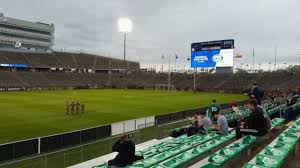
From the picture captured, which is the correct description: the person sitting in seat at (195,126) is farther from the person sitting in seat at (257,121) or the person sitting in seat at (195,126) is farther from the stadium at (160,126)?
the person sitting in seat at (257,121)

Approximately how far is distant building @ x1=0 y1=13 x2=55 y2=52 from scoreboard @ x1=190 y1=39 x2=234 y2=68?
68.4 m

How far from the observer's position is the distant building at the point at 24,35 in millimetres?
109769

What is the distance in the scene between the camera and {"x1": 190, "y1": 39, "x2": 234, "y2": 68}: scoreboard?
6028cm

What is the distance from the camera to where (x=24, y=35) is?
118 meters

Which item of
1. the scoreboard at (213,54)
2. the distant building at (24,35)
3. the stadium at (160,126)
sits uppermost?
the distant building at (24,35)

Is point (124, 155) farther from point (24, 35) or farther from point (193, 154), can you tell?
point (24, 35)

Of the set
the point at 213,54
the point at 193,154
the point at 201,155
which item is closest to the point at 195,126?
the point at 201,155

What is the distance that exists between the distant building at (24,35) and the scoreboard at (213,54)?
68350mm

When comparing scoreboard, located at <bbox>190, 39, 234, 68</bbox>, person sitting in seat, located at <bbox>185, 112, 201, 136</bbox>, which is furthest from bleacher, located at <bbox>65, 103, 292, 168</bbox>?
scoreboard, located at <bbox>190, 39, 234, 68</bbox>

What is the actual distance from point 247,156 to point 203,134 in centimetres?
267

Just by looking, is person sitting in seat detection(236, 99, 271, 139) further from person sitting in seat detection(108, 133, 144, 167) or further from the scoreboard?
the scoreboard

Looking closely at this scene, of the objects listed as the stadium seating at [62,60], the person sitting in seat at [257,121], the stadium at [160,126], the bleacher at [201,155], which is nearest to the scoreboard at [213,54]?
the stadium at [160,126]

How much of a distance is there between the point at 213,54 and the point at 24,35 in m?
80.5

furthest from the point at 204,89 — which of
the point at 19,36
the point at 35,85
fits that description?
the point at 19,36
